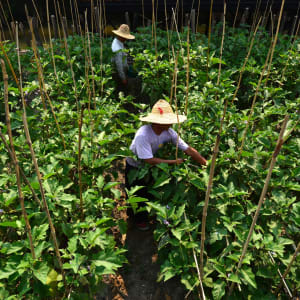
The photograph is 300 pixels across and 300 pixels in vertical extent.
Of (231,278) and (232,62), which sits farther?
(232,62)

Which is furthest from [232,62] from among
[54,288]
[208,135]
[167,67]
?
[54,288]

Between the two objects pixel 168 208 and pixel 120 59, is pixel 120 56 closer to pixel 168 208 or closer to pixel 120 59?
pixel 120 59

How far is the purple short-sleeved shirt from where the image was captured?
262 cm

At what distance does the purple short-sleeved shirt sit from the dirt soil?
101 cm

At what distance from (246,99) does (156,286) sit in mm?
2889

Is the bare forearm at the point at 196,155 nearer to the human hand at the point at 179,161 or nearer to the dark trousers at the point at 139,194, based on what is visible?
the human hand at the point at 179,161

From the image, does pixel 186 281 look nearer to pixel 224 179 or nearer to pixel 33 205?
pixel 224 179

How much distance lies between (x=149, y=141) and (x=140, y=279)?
4.43 feet

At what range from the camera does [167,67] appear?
158 inches

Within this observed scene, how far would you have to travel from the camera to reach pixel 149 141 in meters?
2.73

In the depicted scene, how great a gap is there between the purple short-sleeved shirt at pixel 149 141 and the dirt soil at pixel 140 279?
1.01 meters

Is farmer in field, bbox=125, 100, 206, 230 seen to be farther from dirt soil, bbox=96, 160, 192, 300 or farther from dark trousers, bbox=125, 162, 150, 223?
dirt soil, bbox=96, 160, 192, 300

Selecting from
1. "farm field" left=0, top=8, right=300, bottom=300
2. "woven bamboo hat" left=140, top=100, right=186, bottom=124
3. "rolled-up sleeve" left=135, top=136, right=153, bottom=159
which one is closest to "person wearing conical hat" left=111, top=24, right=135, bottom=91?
"farm field" left=0, top=8, right=300, bottom=300

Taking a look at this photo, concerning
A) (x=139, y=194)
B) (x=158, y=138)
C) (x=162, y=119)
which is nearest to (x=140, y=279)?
(x=139, y=194)
